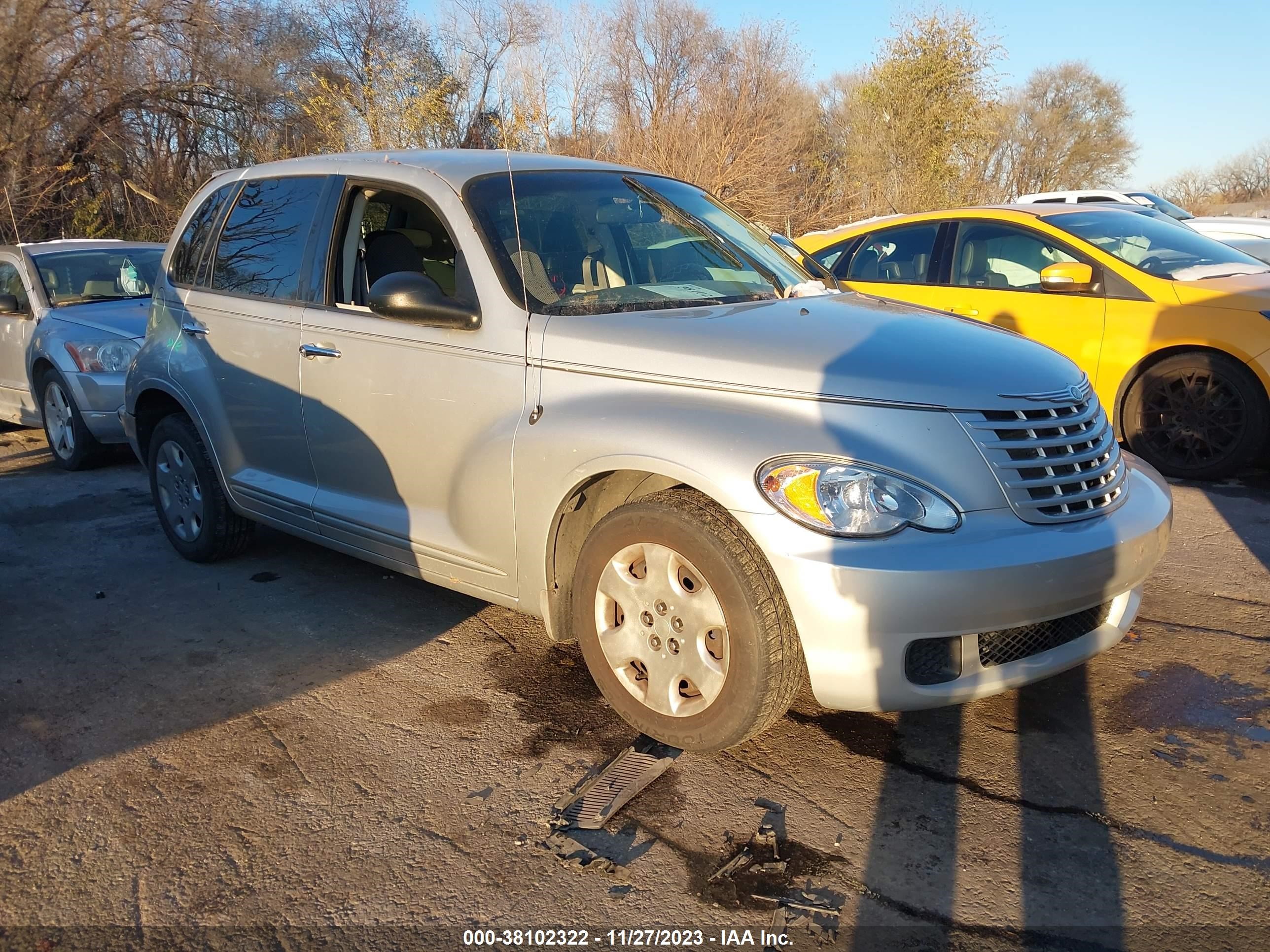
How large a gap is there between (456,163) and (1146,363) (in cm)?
459

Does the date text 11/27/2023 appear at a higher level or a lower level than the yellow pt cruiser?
lower

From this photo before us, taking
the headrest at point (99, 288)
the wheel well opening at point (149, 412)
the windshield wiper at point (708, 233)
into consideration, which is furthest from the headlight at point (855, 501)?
the headrest at point (99, 288)

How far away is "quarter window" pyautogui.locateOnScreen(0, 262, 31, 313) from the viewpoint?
8.23 metres

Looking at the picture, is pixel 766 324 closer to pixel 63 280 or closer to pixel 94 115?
pixel 63 280

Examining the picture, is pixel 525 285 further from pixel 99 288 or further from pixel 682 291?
pixel 99 288

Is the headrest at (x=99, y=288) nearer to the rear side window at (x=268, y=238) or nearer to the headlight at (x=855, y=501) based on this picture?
the rear side window at (x=268, y=238)

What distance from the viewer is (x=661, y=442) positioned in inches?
118

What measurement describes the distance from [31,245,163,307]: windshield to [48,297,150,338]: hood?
136 millimetres

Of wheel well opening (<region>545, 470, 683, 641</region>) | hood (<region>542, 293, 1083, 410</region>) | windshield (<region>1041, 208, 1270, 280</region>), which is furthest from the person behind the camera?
windshield (<region>1041, 208, 1270, 280</region>)

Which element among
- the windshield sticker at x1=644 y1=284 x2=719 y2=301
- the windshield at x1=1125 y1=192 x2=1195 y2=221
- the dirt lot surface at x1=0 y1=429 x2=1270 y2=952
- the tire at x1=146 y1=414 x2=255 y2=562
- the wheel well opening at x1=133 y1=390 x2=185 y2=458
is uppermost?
the windshield at x1=1125 y1=192 x2=1195 y2=221

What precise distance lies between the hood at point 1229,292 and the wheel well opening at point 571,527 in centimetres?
455

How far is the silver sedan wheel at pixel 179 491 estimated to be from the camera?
5.07 meters

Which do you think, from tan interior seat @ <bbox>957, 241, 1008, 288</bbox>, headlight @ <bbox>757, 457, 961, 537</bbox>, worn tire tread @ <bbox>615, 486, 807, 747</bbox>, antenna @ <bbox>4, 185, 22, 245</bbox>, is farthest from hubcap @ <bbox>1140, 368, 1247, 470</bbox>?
antenna @ <bbox>4, 185, 22, 245</bbox>

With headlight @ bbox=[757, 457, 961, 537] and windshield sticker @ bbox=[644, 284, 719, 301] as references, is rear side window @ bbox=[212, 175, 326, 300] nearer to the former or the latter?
windshield sticker @ bbox=[644, 284, 719, 301]
